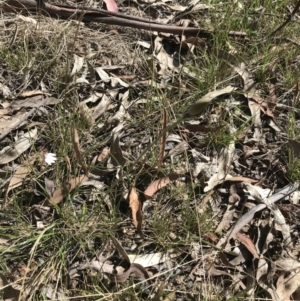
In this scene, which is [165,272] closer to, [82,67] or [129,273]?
[129,273]

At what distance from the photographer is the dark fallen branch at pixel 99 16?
2396mm

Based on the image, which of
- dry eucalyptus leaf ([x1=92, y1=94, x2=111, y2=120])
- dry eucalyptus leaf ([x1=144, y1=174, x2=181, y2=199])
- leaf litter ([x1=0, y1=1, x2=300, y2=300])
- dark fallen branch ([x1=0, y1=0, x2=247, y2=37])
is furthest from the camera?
dark fallen branch ([x1=0, y1=0, x2=247, y2=37])

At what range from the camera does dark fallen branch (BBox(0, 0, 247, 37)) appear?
2396mm

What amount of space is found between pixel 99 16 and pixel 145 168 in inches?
33.9

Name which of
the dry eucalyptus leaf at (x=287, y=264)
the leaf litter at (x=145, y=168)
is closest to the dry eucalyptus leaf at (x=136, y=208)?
the leaf litter at (x=145, y=168)

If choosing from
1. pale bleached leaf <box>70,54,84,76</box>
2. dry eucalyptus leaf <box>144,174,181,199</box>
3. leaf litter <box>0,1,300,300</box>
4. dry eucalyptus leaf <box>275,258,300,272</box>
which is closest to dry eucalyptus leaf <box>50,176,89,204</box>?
leaf litter <box>0,1,300,300</box>

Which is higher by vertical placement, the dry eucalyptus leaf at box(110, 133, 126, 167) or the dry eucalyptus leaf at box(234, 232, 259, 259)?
the dry eucalyptus leaf at box(110, 133, 126, 167)

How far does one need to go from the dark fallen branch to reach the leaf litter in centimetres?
4

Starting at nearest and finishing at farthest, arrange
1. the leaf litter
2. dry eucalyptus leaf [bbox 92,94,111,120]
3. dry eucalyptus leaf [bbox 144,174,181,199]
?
1. the leaf litter
2. dry eucalyptus leaf [bbox 144,174,181,199]
3. dry eucalyptus leaf [bbox 92,94,111,120]

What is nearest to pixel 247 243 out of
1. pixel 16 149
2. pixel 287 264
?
pixel 287 264

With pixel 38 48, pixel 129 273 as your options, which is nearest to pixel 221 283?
pixel 129 273

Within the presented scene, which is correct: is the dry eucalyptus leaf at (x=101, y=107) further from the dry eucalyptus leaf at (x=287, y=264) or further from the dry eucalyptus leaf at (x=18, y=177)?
Answer: the dry eucalyptus leaf at (x=287, y=264)

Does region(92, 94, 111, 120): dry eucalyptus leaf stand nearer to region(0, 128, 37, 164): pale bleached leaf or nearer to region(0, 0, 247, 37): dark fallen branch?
region(0, 128, 37, 164): pale bleached leaf

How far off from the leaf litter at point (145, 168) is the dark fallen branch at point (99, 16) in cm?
4
